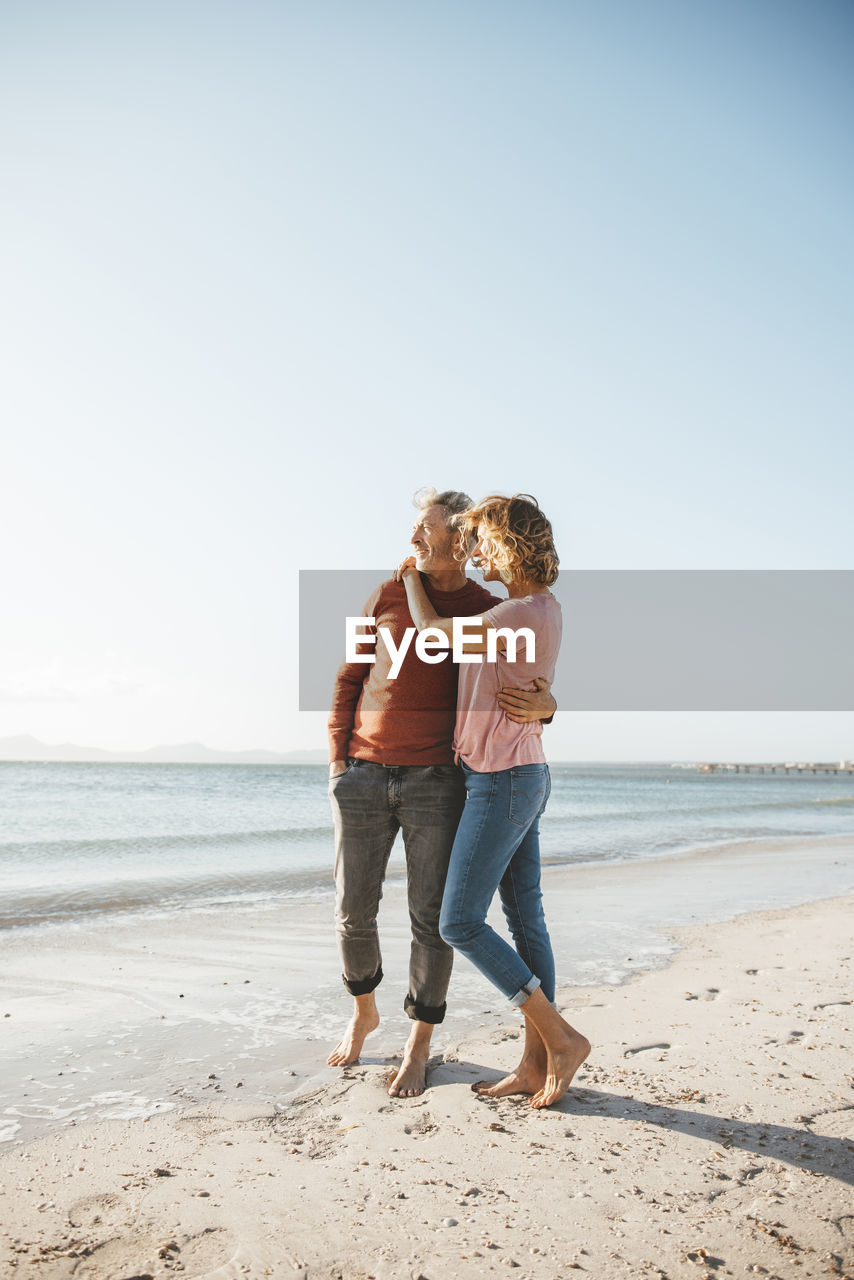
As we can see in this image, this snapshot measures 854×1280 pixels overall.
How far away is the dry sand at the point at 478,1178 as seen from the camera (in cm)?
188

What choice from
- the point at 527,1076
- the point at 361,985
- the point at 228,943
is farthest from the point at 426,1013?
the point at 228,943

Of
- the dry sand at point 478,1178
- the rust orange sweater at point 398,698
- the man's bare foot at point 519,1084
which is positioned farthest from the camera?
the rust orange sweater at point 398,698

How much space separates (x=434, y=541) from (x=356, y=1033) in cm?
198

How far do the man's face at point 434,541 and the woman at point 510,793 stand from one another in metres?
0.17

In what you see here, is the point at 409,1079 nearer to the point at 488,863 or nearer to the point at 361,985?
the point at 361,985

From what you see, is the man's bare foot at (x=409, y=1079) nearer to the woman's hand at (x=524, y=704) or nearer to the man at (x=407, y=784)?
the man at (x=407, y=784)

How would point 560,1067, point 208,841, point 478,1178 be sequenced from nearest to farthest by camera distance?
1. point 478,1178
2. point 560,1067
3. point 208,841

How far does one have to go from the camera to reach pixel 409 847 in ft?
10.2

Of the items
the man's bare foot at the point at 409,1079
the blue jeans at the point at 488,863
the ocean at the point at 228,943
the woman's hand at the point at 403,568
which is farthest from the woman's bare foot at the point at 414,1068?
the woman's hand at the point at 403,568

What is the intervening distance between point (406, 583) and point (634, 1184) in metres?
2.04

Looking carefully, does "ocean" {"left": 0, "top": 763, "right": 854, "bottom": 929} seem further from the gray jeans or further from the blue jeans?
the blue jeans

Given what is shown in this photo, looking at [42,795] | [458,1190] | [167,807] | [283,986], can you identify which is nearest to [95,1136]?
[458,1190]

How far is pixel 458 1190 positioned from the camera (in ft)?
7.16

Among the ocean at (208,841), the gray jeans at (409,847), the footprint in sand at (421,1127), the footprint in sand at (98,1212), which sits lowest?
the ocean at (208,841)
